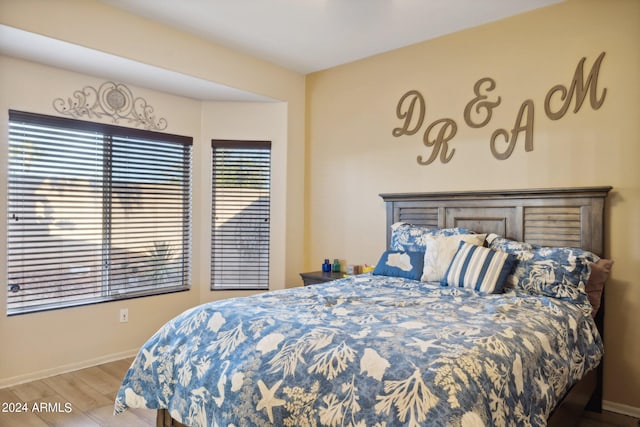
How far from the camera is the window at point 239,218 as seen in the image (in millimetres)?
4262

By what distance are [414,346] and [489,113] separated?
232 centimetres

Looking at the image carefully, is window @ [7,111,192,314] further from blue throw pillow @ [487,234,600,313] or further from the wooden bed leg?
blue throw pillow @ [487,234,600,313]

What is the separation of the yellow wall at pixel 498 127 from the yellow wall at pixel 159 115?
0.32 meters

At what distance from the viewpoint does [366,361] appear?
1.53 meters

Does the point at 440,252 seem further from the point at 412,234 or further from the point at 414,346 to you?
the point at 414,346

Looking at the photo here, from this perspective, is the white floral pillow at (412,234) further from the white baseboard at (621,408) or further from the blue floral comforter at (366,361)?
the white baseboard at (621,408)

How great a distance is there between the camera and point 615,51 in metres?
2.77

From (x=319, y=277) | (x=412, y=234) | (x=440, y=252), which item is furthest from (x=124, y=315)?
(x=440, y=252)

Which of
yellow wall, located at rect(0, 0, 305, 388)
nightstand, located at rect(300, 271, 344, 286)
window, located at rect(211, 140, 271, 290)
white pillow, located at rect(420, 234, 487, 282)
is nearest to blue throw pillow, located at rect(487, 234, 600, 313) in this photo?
white pillow, located at rect(420, 234, 487, 282)

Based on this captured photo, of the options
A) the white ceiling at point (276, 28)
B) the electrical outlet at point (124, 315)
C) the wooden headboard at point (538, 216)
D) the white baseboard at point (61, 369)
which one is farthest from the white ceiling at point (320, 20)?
the white baseboard at point (61, 369)

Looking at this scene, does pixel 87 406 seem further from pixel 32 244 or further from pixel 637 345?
pixel 637 345

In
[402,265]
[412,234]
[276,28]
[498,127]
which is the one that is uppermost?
[276,28]

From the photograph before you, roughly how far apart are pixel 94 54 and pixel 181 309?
2.28 metres

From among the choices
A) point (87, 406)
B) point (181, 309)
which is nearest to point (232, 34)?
point (181, 309)
